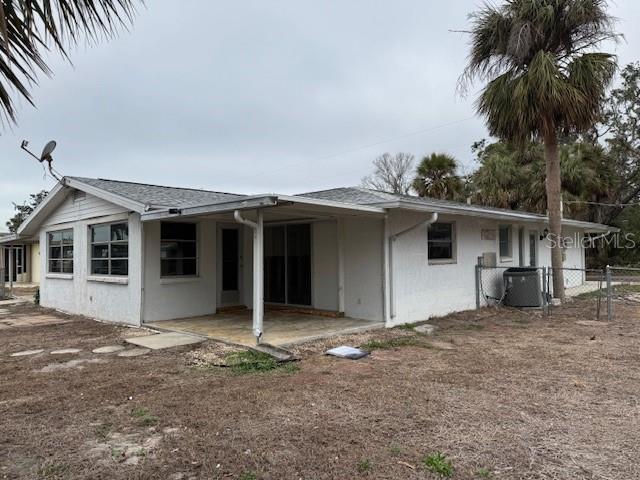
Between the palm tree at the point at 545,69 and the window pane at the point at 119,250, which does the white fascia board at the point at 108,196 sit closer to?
the window pane at the point at 119,250

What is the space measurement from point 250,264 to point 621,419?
27.8 ft

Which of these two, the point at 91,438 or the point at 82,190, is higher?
the point at 82,190

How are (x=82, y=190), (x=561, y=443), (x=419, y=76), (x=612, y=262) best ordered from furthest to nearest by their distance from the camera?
(x=612, y=262), (x=419, y=76), (x=82, y=190), (x=561, y=443)

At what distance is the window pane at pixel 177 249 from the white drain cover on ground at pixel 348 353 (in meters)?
4.58

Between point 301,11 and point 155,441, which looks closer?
point 155,441

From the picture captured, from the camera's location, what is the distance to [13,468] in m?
3.35

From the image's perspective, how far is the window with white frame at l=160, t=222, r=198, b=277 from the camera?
9977 millimetres

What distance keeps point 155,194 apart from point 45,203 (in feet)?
13.2

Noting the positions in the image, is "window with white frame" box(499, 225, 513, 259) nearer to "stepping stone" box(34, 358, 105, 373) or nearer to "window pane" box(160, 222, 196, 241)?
"window pane" box(160, 222, 196, 241)

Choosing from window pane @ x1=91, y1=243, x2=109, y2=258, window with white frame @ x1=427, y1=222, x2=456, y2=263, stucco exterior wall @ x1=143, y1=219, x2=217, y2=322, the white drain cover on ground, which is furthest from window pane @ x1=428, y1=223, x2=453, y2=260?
window pane @ x1=91, y1=243, x2=109, y2=258

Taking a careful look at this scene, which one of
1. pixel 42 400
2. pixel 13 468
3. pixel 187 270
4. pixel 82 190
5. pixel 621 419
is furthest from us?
pixel 82 190

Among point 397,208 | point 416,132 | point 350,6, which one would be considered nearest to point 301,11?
point 350,6

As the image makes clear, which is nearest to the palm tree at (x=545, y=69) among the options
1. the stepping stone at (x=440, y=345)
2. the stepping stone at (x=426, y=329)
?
the stepping stone at (x=426, y=329)

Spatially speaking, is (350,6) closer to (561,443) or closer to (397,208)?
(397,208)
